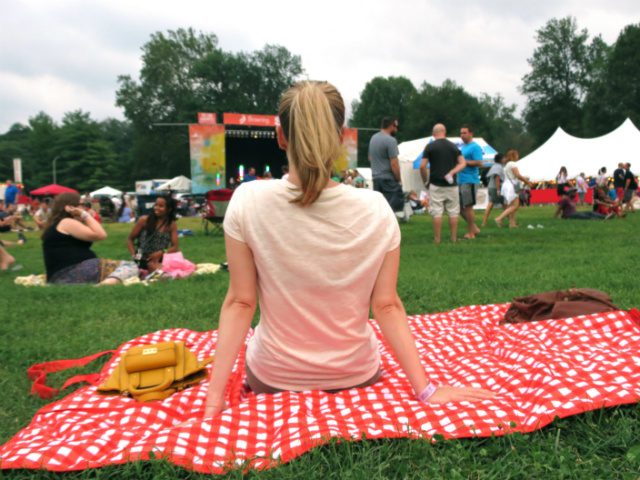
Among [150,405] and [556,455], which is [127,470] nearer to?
→ [150,405]

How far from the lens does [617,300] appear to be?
404 cm

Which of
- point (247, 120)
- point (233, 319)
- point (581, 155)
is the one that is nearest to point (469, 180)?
point (233, 319)

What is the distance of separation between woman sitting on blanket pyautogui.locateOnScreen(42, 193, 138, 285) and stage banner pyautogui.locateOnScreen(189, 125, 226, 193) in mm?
21612

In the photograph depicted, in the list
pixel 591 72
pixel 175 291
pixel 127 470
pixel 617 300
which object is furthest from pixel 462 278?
pixel 591 72

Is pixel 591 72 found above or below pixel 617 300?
above

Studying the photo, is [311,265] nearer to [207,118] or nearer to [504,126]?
[207,118]

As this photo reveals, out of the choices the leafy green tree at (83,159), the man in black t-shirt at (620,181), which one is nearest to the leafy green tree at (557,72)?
the man in black t-shirt at (620,181)

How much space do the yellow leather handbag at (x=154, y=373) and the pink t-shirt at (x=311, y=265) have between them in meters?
0.60

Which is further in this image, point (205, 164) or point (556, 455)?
point (205, 164)

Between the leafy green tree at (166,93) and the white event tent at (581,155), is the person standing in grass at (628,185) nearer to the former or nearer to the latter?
the white event tent at (581,155)

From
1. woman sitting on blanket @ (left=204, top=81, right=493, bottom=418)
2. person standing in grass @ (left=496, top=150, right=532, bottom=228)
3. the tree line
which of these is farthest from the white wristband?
the tree line

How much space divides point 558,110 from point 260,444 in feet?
199

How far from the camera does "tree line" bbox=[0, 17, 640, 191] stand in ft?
167

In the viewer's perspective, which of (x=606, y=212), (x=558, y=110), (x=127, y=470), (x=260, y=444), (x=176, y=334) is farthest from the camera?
(x=558, y=110)
